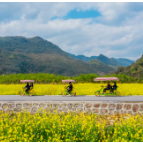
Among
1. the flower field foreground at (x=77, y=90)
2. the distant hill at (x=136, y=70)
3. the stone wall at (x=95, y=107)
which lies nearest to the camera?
the stone wall at (x=95, y=107)

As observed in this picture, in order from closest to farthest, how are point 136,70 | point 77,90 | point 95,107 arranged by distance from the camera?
point 95,107 → point 77,90 → point 136,70

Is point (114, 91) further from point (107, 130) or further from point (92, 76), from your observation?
point (92, 76)

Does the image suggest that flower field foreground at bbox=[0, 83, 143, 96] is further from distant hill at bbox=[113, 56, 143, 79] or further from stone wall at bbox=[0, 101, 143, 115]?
distant hill at bbox=[113, 56, 143, 79]

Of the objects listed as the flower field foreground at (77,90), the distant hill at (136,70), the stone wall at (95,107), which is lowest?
the stone wall at (95,107)

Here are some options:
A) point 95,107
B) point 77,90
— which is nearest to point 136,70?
point 77,90

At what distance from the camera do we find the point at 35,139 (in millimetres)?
8727

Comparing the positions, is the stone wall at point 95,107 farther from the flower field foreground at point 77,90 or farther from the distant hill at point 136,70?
the distant hill at point 136,70

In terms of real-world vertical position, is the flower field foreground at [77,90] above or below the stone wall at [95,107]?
above

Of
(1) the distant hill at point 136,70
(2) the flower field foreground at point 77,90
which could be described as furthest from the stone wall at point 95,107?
(1) the distant hill at point 136,70

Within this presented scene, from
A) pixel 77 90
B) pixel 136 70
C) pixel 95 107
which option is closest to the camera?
pixel 95 107

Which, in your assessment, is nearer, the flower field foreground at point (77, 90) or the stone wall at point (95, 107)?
the stone wall at point (95, 107)

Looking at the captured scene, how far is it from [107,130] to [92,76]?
1432 inches

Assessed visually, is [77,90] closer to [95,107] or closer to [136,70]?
[95,107]

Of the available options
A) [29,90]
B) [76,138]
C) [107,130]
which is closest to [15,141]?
[76,138]
